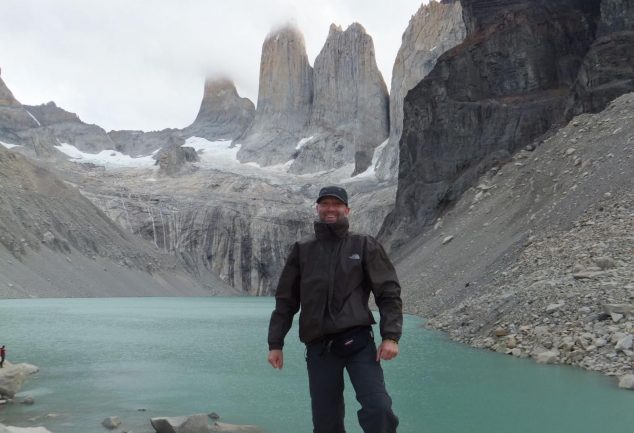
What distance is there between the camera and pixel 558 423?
27.0 feet

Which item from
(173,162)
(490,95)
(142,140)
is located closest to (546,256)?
(490,95)

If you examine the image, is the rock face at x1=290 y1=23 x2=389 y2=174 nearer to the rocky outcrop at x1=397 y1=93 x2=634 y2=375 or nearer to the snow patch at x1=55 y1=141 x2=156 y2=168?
the snow patch at x1=55 y1=141 x2=156 y2=168

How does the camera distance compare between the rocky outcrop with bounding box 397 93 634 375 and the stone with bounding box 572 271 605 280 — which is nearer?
the rocky outcrop with bounding box 397 93 634 375

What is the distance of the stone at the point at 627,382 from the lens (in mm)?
9875

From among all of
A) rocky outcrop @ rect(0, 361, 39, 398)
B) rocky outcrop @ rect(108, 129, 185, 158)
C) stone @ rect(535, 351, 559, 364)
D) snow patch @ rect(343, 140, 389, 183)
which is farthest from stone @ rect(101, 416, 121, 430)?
rocky outcrop @ rect(108, 129, 185, 158)

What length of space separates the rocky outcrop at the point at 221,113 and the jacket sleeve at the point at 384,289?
154 metres

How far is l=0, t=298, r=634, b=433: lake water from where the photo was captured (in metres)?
8.47

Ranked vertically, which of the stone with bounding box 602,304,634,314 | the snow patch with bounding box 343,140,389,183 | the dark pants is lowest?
the stone with bounding box 602,304,634,314

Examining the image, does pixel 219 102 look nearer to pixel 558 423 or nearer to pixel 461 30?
pixel 461 30

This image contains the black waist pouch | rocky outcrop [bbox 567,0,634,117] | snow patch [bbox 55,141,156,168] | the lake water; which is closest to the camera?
the black waist pouch

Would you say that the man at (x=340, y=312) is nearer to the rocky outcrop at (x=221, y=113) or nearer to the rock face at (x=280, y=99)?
the rock face at (x=280, y=99)

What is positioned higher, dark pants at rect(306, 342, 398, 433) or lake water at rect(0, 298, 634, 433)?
dark pants at rect(306, 342, 398, 433)

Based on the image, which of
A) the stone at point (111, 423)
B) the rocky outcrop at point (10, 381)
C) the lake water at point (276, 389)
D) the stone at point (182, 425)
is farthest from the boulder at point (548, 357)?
the rocky outcrop at point (10, 381)

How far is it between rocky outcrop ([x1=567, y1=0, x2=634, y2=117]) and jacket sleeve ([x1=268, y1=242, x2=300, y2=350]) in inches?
1358
